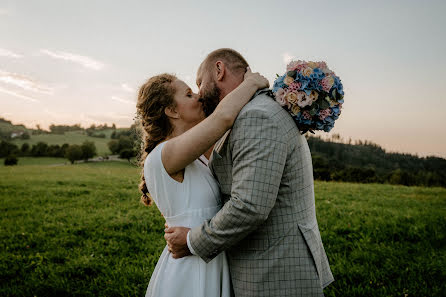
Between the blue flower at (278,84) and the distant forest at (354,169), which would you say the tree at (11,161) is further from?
the blue flower at (278,84)

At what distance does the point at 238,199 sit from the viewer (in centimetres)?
205

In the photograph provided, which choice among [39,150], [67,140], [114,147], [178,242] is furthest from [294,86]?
[67,140]

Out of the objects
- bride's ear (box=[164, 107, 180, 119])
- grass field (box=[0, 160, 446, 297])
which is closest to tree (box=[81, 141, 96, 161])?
grass field (box=[0, 160, 446, 297])

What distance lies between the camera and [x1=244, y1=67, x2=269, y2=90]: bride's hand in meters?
2.55

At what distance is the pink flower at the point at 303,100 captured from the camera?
89.6 inches

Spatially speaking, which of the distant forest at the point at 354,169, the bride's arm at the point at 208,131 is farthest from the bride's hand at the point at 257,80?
the distant forest at the point at 354,169

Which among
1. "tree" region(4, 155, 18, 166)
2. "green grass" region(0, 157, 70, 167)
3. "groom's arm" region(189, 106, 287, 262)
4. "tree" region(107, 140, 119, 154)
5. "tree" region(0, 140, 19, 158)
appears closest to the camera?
"groom's arm" region(189, 106, 287, 262)

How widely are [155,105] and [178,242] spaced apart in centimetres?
132

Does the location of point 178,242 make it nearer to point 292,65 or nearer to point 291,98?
point 291,98

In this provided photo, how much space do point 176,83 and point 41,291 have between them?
3.94 metres

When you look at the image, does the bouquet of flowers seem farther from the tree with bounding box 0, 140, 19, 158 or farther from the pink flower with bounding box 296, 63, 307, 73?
the tree with bounding box 0, 140, 19, 158

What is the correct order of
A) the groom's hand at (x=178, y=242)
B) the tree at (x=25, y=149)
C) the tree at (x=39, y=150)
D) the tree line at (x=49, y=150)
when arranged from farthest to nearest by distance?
the tree at (x=39, y=150)
the tree at (x=25, y=149)
the tree line at (x=49, y=150)
the groom's hand at (x=178, y=242)

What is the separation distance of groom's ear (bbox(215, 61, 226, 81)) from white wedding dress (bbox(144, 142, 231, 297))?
82 cm

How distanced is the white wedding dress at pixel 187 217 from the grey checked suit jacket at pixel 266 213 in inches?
8.5
